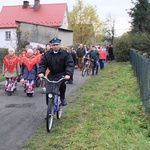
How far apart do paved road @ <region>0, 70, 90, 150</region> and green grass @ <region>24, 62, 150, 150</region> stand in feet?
0.85

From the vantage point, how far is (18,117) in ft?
27.4

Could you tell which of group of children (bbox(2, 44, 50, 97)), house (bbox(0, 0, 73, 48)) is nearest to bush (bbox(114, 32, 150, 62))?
house (bbox(0, 0, 73, 48))

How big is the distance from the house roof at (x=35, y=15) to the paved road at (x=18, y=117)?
4228cm

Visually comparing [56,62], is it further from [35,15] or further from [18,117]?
[35,15]

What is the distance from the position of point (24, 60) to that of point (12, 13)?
4741 centimetres

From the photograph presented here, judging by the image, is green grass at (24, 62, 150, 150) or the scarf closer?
green grass at (24, 62, 150, 150)

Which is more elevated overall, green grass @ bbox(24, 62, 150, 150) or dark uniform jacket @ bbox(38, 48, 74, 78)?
dark uniform jacket @ bbox(38, 48, 74, 78)

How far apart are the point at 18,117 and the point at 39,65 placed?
163 cm

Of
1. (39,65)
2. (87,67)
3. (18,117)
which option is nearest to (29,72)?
(18,117)

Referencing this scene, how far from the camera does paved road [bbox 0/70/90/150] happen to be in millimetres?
6423

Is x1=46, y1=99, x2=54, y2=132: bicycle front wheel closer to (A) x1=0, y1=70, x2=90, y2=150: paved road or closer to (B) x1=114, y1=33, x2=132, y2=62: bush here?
(A) x1=0, y1=70, x2=90, y2=150: paved road

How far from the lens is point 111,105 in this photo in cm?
961

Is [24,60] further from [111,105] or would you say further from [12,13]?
[12,13]

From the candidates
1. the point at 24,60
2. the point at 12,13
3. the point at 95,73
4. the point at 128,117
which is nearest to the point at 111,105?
the point at 128,117
